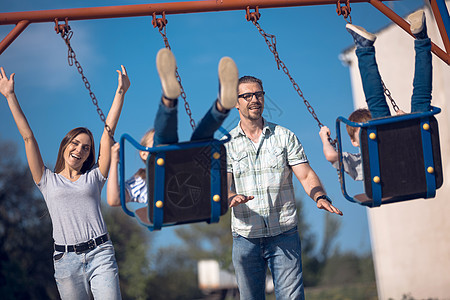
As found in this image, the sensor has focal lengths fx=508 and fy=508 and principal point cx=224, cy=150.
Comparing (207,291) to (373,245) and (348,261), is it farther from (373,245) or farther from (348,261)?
(373,245)

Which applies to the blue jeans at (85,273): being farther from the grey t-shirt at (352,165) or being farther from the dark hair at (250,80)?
the grey t-shirt at (352,165)

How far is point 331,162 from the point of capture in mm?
4371

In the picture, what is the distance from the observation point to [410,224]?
1638 cm

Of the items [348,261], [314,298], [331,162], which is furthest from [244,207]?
[348,261]

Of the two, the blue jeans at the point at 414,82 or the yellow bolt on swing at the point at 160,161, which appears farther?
the blue jeans at the point at 414,82

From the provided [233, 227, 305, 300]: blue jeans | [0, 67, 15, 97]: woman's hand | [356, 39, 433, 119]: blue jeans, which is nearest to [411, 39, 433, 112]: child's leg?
[356, 39, 433, 119]: blue jeans

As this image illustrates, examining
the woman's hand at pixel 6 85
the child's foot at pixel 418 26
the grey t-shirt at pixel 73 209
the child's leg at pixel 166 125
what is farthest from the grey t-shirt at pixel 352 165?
the woman's hand at pixel 6 85

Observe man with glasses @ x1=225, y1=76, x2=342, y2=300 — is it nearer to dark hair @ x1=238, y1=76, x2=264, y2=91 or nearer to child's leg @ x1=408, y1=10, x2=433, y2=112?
dark hair @ x1=238, y1=76, x2=264, y2=91

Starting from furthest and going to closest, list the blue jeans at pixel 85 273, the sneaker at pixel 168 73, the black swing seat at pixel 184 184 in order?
1. the blue jeans at pixel 85 273
2. the black swing seat at pixel 184 184
3. the sneaker at pixel 168 73

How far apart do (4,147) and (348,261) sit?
26.6 metres

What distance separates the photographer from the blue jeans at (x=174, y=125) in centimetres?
352

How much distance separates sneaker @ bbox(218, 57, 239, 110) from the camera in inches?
139

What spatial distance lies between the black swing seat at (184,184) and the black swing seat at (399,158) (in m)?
1.01

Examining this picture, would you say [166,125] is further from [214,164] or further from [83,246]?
[83,246]
